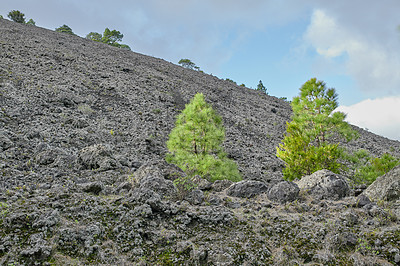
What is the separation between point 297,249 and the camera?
192 inches

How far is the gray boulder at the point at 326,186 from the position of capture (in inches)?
288

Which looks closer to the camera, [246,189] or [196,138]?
[246,189]

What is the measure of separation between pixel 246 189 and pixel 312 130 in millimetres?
9014

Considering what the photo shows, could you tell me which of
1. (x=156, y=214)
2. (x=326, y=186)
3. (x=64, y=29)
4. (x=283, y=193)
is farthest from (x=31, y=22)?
(x=326, y=186)

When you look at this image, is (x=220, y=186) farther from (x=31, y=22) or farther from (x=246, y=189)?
(x=31, y=22)

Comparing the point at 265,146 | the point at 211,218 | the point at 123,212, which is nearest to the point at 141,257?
the point at 123,212

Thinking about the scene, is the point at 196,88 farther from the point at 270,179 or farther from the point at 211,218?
the point at 211,218

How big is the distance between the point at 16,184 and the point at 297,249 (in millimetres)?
6673

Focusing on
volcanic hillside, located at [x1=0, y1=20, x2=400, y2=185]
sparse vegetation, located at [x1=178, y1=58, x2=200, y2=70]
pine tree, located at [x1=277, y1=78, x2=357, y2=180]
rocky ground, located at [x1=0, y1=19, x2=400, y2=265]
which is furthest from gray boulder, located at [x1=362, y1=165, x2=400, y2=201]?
sparse vegetation, located at [x1=178, y1=58, x2=200, y2=70]

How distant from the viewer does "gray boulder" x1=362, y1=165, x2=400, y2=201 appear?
6680mm

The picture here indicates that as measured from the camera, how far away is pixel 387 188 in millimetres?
6855

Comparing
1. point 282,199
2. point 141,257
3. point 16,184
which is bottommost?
point 141,257

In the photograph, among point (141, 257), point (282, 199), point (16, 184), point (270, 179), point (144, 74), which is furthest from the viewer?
point (144, 74)

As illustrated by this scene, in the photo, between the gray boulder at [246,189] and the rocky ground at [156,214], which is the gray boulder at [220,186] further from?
the gray boulder at [246,189]
